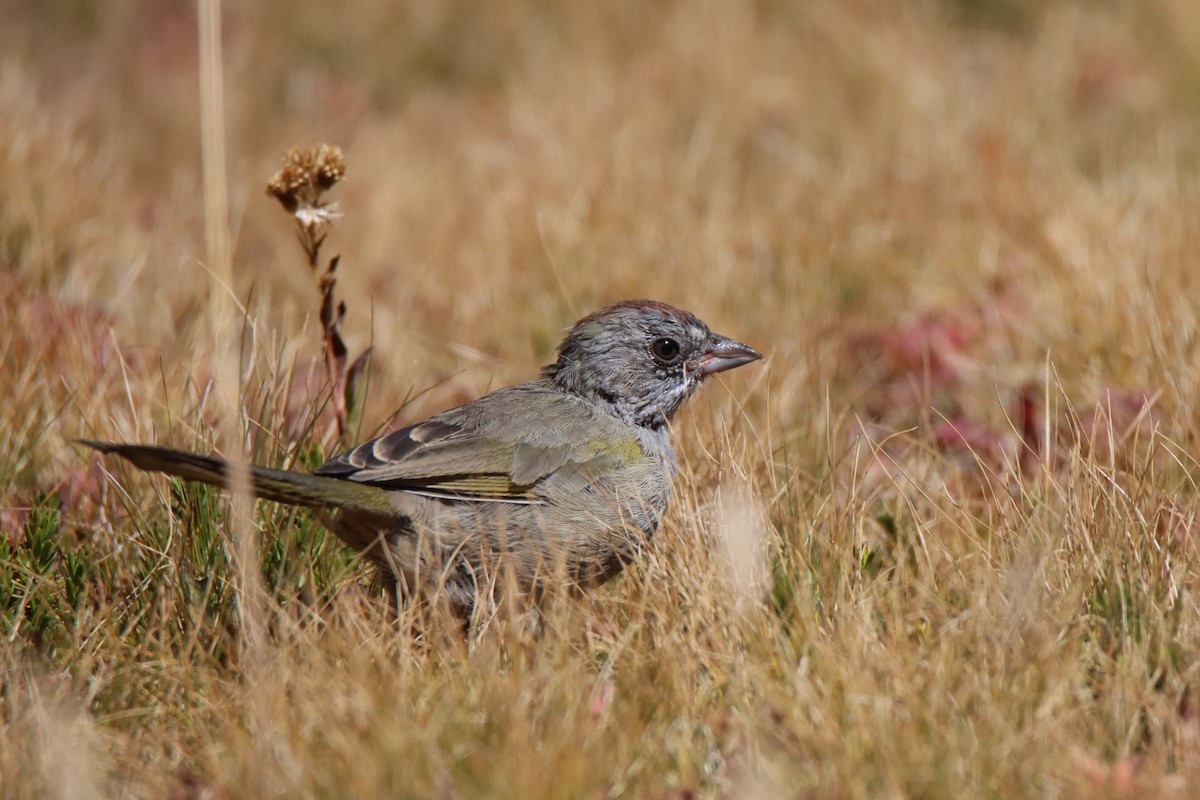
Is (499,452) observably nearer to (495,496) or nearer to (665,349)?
(495,496)

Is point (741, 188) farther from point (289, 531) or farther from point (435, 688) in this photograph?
point (435, 688)

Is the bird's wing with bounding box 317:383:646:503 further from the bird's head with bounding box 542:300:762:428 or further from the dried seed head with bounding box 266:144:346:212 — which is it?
the dried seed head with bounding box 266:144:346:212

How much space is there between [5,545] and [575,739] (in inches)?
70.5

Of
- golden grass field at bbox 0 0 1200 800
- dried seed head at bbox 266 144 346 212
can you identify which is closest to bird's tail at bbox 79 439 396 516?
golden grass field at bbox 0 0 1200 800

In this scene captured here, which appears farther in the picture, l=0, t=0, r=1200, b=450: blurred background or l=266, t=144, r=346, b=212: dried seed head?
l=0, t=0, r=1200, b=450: blurred background

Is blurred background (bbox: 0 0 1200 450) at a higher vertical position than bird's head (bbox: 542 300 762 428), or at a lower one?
higher

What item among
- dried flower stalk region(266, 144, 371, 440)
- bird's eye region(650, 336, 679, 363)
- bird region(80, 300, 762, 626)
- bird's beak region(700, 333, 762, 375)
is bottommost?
bird region(80, 300, 762, 626)

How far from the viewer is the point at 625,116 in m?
7.90

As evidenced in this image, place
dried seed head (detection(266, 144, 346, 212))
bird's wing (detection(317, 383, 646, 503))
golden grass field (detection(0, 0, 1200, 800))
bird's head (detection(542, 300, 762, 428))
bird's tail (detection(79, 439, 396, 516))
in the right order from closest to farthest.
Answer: golden grass field (detection(0, 0, 1200, 800)) → bird's tail (detection(79, 439, 396, 516)) → bird's wing (detection(317, 383, 646, 503)) → dried seed head (detection(266, 144, 346, 212)) → bird's head (detection(542, 300, 762, 428))

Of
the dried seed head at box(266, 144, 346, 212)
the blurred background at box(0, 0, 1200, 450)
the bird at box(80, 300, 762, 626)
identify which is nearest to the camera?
the bird at box(80, 300, 762, 626)

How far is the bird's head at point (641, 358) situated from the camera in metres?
4.42

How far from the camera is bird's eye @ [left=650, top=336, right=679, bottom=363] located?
4.46 m

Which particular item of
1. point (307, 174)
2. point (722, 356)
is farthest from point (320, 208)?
point (722, 356)

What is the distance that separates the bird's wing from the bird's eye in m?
0.29
